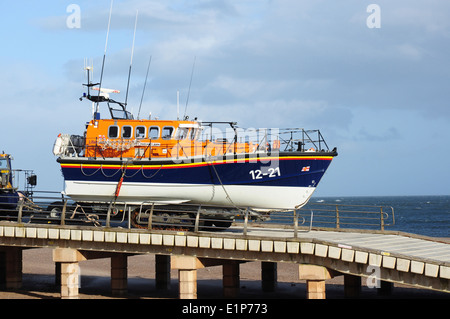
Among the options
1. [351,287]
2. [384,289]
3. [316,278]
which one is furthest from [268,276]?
[316,278]

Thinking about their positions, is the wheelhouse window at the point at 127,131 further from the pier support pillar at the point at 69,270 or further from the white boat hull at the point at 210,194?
the pier support pillar at the point at 69,270

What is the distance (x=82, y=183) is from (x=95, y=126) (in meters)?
2.26

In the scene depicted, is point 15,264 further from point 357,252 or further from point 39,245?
point 357,252

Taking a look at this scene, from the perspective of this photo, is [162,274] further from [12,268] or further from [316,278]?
[316,278]

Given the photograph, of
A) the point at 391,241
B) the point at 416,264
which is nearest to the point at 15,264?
the point at 391,241

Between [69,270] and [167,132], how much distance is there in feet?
19.9

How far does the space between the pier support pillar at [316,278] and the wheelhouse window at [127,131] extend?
9.15 meters

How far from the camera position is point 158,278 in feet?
88.0

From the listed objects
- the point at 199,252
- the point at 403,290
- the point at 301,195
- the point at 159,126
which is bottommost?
the point at 403,290

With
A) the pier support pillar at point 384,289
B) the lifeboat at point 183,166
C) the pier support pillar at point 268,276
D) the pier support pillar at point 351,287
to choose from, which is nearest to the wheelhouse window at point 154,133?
the lifeboat at point 183,166

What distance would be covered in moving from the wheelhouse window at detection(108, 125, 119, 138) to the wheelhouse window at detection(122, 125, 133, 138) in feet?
0.85

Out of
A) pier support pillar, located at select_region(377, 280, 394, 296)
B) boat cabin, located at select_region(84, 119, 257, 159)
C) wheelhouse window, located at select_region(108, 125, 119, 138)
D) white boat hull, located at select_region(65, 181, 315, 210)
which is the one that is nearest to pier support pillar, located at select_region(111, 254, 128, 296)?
white boat hull, located at select_region(65, 181, 315, 210)

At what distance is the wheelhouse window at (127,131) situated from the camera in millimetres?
25188

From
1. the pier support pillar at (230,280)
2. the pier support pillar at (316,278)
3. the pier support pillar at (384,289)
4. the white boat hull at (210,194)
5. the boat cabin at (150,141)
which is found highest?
the boat cabin at (150,141)
